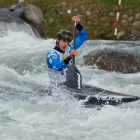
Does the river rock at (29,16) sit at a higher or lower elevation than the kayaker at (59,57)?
higher

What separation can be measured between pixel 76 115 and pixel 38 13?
9698 millimetres

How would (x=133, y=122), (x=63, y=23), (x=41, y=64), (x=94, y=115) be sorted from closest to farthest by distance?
1. (x=133, y=122)
2. (x=94, y=115)
3. (x=41, y=64)
4. (x=63, y=23)

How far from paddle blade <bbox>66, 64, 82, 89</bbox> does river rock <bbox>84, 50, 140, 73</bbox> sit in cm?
337

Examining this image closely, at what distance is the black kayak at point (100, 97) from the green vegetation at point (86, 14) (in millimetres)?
7516

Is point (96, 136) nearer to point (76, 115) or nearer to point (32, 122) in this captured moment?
point (76, 115)

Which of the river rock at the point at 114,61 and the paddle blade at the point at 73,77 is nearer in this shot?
the paddle blade at the point at 73,77

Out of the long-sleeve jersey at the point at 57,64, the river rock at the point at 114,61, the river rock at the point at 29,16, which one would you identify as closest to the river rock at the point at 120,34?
the river rock at the point at 114,61

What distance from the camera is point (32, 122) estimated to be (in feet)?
11.5

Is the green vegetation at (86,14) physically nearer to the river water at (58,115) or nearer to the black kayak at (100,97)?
the river water at (58,115)

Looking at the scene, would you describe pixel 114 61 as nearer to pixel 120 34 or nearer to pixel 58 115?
pixel 120 34

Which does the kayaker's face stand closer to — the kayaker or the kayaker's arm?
the kayaker

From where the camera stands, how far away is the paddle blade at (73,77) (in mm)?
3980

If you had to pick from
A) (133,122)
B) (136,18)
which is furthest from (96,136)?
(136,18)

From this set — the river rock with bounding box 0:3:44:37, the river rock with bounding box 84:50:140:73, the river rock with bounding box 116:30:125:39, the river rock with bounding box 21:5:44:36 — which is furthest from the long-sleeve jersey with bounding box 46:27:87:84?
the river rock with bounding box 21:5:44:36
